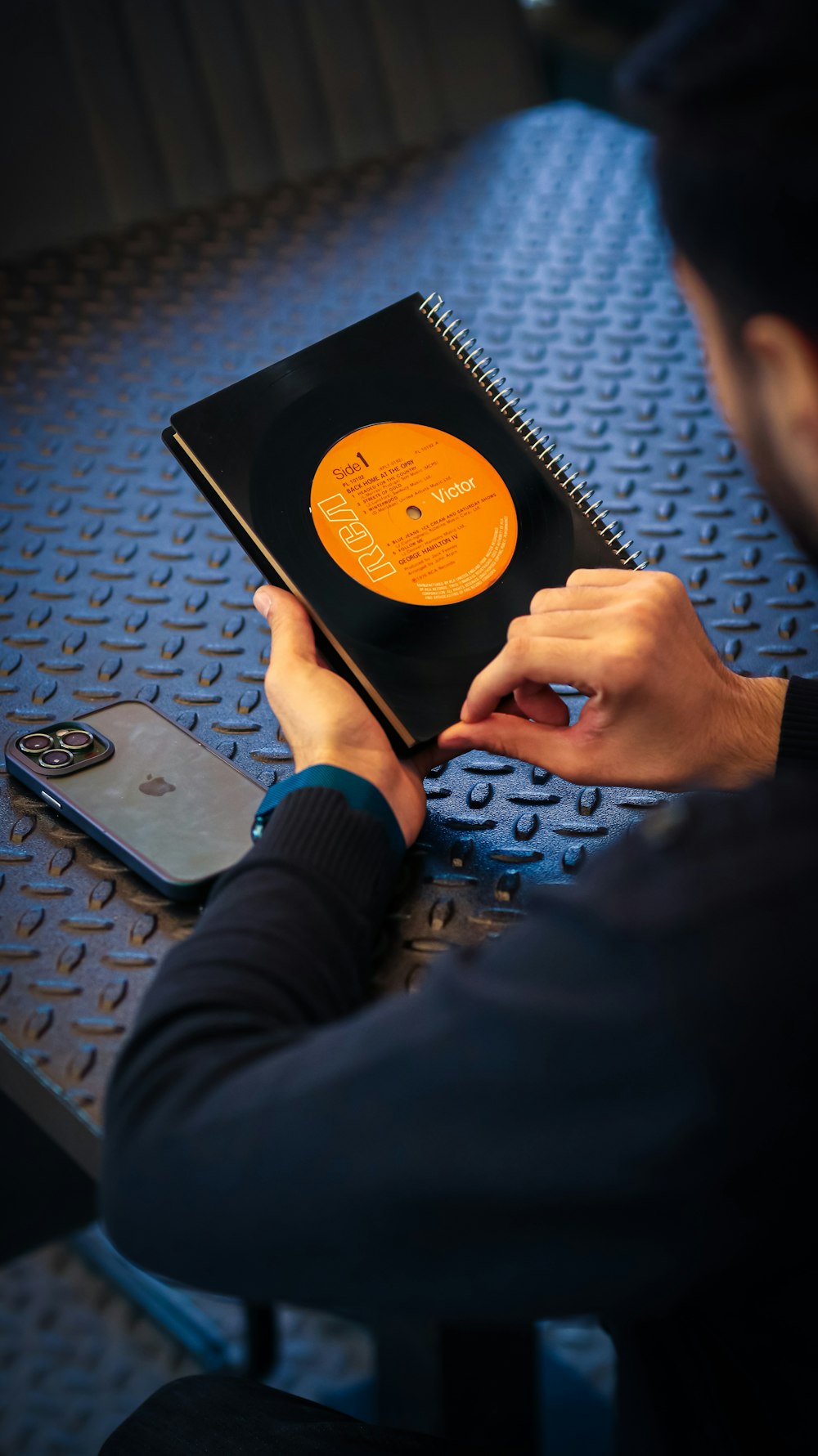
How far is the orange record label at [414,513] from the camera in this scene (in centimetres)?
86

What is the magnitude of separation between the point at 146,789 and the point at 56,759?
73 millimetres

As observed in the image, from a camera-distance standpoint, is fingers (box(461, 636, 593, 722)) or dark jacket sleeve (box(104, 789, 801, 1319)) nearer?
dark jacket sleeve (box(104, 789, 801, 1319))

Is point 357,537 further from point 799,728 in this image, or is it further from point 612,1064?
point 612,1064

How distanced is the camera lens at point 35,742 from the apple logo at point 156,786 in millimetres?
84

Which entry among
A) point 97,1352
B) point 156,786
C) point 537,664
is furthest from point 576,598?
point 97,1352

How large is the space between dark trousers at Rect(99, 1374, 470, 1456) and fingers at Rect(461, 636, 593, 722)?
0.47 m

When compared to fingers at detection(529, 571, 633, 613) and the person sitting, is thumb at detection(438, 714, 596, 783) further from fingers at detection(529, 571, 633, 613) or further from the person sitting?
the person sitting

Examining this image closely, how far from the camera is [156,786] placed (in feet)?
2.82

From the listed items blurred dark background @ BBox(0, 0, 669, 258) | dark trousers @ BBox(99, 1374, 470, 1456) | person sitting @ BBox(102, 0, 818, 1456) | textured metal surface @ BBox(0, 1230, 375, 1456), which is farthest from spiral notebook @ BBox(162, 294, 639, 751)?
textured metal surface @ BBox(0, 1230, 375, 1456)

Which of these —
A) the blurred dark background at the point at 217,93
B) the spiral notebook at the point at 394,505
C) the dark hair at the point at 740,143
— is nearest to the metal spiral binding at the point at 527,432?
the spiral notebook at the point at 394,505

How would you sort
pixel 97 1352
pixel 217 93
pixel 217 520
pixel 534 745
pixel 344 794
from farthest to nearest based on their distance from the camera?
pixel 217 93 < pixel 97 1352 < pixel 217 520 < pixel 534 745 < pixel 344 794

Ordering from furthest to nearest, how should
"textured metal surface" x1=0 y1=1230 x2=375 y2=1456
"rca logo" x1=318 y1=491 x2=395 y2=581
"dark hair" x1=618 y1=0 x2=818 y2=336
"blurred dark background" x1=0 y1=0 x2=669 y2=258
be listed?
"blurred dark background" x1=0 y1=0 x2=669 y2=258 → "textured metal surface" x1=0 y1=1230 x2=375 y2=1456 → "rca logo" x1=318 y1=491 x2=395 y2=581 → "dark hair" x1=618 y1=0 x2=818 y2=336

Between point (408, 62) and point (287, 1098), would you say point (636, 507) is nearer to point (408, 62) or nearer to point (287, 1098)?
point (287, 1098)

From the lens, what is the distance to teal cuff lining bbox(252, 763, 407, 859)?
0.76 m
